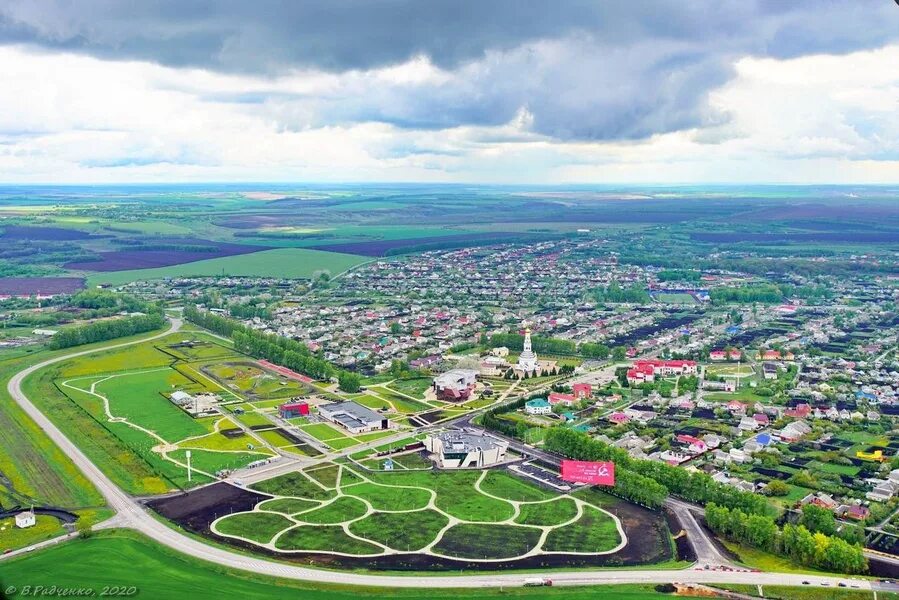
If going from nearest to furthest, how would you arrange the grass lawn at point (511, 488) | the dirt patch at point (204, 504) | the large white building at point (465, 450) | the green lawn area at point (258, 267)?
the dirt patch at point (204, 504), the grass lawn at point (511, 488), the large white building at point (465, 450), the green lawn area at point (258, 267)

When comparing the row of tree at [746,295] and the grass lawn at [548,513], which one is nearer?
the grass lawn at [548,513]

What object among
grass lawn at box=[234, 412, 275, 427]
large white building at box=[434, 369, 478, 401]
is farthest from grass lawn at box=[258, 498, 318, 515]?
large white building at box=[434, 369, 478, 401]

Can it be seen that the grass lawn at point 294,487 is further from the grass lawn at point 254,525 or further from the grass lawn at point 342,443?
the grass lawn at point 342,443

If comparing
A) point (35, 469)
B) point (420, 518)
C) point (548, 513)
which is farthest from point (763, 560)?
point (35, 469)

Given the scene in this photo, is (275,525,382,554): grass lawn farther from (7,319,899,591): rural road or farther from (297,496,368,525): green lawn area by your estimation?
(7,319,899,591): rural road

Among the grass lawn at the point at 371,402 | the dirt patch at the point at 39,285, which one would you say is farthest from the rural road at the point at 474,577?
the dirt patch at the point at 39,285

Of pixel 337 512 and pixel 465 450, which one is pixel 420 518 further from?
pixel 465 450
